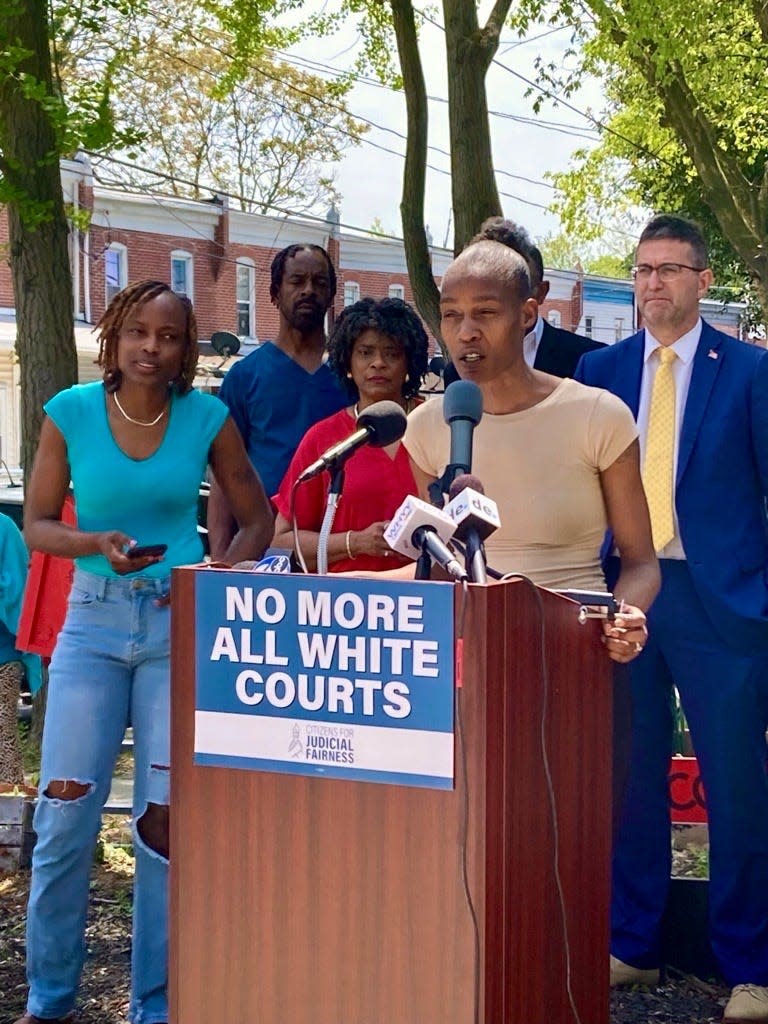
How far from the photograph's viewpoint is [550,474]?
3535 mm

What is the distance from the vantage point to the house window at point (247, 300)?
1633 inches

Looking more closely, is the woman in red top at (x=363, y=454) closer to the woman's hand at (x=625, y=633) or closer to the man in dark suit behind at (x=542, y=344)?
the man in dark suit behind at (x=542, y=344)

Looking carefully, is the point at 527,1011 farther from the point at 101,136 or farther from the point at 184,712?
the point at 101,136

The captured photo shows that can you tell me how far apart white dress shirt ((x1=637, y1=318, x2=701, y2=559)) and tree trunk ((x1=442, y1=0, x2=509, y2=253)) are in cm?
604

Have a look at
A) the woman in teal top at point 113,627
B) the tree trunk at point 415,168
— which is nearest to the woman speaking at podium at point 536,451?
the woman in teal top at point 113,627

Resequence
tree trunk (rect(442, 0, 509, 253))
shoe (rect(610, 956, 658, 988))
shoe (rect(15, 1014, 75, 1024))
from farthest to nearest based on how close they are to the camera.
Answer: tree trunk (rect(442, 0, 509, 253)) → shoe (rect(610, 956, 658, 988)) → shoe (rect(15, 1014, 75, 1024))

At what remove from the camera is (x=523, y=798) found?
2.82 meters

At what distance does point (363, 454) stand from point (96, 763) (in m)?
1.25

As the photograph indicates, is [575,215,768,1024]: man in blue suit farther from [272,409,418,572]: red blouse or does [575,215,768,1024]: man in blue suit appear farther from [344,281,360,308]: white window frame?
[344,281,360,308]: white window frame

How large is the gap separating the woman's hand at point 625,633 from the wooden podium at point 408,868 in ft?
0.33

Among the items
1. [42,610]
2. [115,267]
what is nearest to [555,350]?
[42,610]

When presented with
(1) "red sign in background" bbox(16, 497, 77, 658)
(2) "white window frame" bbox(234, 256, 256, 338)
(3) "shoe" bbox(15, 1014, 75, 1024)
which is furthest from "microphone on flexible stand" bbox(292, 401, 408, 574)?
(2) "white window frame" bbox(234, 256, 256, 338)

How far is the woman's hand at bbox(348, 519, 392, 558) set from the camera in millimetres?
4148

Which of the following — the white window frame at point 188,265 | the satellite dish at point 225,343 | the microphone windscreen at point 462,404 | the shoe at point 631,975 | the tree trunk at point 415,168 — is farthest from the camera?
the white window frame at point 188,265
